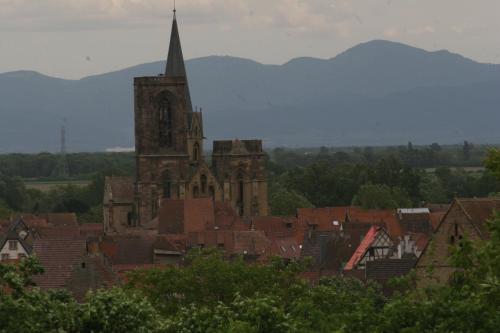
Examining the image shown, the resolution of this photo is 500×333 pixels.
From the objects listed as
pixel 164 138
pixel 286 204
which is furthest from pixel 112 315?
pixel 286 204

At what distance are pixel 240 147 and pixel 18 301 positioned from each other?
9012 centimetres

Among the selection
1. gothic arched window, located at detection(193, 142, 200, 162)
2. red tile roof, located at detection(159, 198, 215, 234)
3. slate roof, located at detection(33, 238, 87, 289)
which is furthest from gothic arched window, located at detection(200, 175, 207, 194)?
slate roof, located at detection(33, 238, 87, 289)

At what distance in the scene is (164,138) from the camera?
362 feet

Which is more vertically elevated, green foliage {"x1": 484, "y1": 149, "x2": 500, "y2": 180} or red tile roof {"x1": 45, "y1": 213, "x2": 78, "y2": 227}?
green foliage {"x1": 484, "y1": 149, "x2": 500, "y2": 180}

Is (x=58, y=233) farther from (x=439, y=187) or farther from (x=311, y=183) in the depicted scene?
(x=439, y=187)

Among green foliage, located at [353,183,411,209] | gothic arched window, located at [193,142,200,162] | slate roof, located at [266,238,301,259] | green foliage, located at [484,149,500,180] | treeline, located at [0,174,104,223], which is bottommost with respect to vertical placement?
treeline, located at [0,174,104,223]

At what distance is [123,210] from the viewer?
10806cm

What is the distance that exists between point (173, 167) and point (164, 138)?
2.76 metres

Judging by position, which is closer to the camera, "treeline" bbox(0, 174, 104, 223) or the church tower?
the church tower

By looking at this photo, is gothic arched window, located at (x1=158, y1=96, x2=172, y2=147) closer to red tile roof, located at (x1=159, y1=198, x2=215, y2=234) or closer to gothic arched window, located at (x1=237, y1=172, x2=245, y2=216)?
gothic arched window, located at (x1=237, y1=172, x2=245, y2=216)

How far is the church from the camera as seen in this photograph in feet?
352

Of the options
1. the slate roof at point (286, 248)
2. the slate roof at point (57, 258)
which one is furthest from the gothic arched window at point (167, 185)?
the slate roof at point (57, 258)

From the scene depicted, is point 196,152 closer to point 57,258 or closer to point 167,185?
point 167,185

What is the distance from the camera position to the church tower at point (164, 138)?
353 feet
